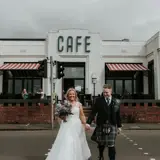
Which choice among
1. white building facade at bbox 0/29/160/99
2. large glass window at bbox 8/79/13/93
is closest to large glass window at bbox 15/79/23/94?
white building facade at bbox 0/29/160/99

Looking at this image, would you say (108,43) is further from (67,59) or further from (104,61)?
(67,59)

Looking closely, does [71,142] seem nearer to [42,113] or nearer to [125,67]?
[42,113]

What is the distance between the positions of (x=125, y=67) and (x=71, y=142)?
78.3 ft

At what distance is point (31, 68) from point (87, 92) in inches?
201

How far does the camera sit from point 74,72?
31.7 m

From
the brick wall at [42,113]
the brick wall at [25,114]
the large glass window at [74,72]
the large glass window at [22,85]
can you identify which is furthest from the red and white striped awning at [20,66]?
the brick wall at [25,114]

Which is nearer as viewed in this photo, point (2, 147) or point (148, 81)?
point (2, 147)

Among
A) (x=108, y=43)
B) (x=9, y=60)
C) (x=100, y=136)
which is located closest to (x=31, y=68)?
(x=9, y=60)

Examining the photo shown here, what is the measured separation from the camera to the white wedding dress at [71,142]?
7.21m

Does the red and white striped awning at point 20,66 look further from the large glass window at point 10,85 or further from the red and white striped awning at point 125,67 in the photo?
the red and white striped awning at point 125,67

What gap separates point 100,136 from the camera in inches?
313

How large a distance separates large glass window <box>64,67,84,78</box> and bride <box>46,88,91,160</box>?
78.8ft

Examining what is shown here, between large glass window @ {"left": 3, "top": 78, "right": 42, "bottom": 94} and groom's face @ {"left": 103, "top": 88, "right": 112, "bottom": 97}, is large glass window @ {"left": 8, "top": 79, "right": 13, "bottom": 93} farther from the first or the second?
groom's face @ {"left": 103, "top": 88, "right": 112, "bottom": 97}

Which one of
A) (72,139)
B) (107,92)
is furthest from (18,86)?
(72,139)
